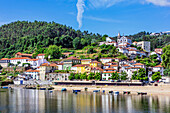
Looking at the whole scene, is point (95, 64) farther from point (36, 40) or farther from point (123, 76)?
point (36, 40)

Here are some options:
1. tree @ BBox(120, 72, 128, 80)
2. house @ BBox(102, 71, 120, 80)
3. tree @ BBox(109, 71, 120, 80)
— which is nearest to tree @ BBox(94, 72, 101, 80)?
house @ BBox(102, 71, 120, 80)

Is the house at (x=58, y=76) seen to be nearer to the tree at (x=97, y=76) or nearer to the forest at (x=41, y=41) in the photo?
the tree at (x=97, y=76)

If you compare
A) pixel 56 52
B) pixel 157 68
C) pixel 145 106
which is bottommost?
pixel 145 106

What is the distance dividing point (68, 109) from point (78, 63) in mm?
51692

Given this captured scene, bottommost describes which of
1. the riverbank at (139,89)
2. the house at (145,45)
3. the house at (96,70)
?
the riverbank at (139,89)

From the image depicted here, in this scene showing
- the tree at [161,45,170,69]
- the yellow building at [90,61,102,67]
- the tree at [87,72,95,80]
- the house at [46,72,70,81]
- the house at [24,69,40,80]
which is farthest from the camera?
the house at [24,69,40,80]

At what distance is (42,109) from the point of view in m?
40.5

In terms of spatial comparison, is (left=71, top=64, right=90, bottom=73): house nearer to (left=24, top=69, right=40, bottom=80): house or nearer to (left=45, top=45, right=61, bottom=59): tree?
(left=24, top=69, right=40, bottom=80): house

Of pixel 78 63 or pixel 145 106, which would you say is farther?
pixel 78 63

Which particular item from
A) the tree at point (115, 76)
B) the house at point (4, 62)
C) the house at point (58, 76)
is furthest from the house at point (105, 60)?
the house at point (4, 62)

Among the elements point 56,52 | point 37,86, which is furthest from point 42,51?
point 37,86

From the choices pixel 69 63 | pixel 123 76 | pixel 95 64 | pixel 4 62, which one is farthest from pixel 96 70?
pixel 4 62

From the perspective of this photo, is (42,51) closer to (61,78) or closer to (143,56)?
(61,78)

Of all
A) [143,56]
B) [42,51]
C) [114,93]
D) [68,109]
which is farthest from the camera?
[42,51]
